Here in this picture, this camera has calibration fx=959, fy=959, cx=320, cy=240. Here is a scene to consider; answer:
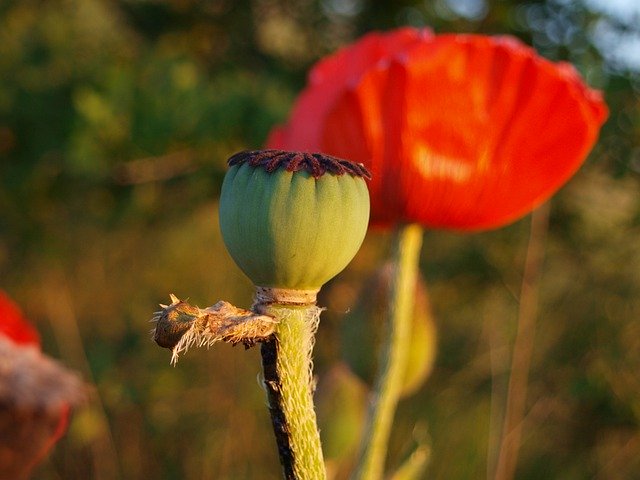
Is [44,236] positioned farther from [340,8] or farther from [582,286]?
[582,286]

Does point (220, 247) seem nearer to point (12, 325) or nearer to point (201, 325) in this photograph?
point (12, 325)

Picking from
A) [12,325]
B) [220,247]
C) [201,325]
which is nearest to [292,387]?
[201,325]

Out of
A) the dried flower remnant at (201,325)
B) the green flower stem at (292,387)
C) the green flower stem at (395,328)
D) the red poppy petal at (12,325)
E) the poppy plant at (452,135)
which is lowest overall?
the red poppy petal at (12,325)

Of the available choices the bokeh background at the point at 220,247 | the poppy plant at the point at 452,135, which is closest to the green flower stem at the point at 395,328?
the poppy plant at the point at 452,135

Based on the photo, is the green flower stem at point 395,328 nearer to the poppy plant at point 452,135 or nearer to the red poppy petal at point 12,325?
the poppy plant at point 452,135

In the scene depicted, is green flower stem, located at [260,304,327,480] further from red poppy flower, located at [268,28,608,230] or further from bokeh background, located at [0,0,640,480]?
bokeh background, located at [0,0,640,480]

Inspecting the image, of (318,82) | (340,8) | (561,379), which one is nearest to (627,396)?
(561,379)
